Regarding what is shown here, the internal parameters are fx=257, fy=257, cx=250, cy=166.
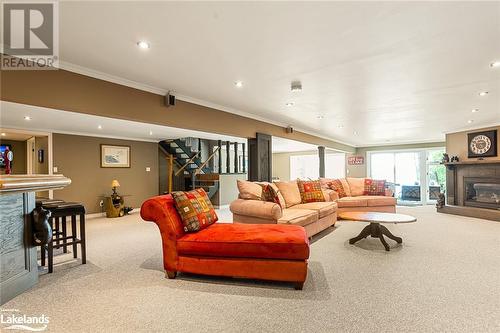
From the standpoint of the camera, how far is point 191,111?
4051mm

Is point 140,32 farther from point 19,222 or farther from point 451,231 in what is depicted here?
point 451,231

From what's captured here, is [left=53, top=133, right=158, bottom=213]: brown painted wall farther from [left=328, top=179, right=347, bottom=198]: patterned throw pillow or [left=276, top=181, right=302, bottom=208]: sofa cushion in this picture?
[left=328, top=179, right=347, bottom=198]: patterned throw pillow

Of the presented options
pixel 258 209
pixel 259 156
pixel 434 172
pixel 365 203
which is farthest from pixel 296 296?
pixel 434 172

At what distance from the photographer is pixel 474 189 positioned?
6.54 metres

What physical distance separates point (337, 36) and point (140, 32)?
166 centimetres

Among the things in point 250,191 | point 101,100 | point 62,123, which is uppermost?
point 62,123

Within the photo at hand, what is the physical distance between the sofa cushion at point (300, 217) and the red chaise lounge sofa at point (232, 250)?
0.80 meters

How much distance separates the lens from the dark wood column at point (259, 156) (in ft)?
17.8

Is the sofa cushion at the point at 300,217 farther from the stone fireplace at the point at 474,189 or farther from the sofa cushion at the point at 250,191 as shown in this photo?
the stone fireplace at the point at 474,189

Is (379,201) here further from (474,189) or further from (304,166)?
(304,166)

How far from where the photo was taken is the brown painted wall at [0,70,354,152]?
249 centimetres

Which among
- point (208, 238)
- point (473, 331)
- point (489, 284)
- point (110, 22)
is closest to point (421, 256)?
point (489, 284)

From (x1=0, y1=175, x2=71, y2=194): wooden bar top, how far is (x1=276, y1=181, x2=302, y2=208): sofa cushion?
3.20 m

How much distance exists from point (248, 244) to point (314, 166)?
34.2ft
